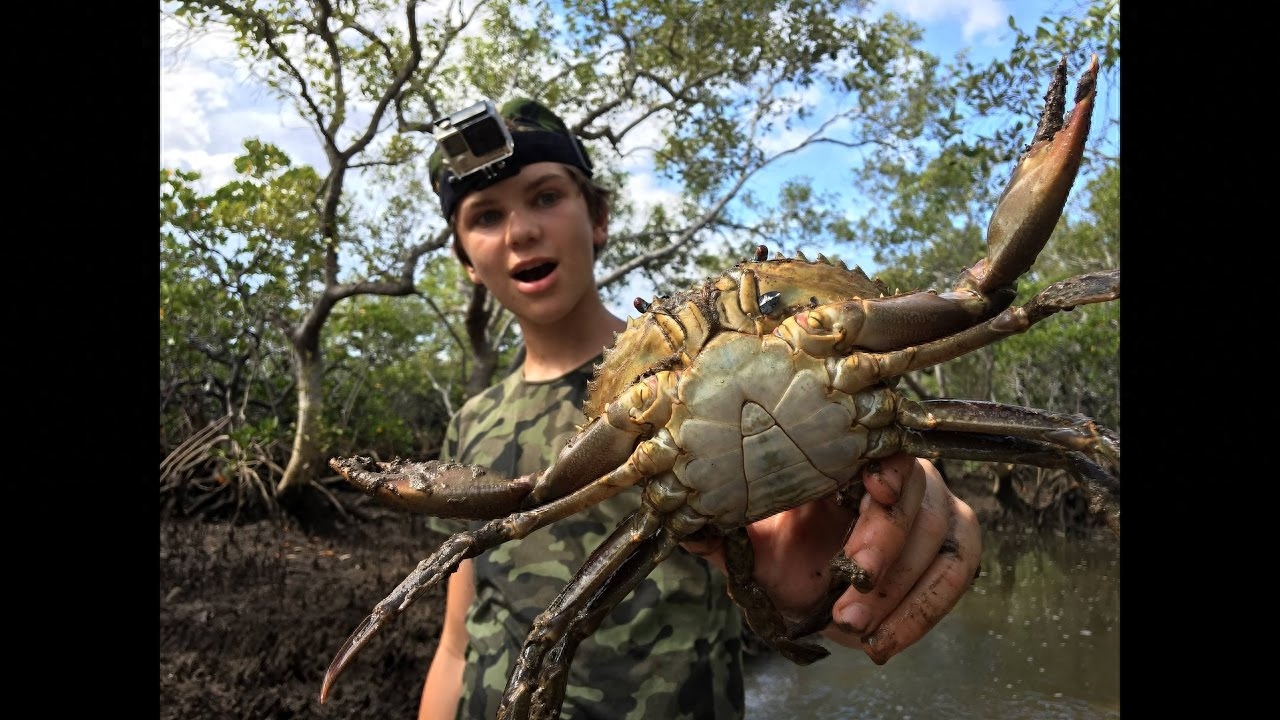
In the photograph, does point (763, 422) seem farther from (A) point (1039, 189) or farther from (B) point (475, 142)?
(B) point (475, 142)

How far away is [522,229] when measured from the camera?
2963mm

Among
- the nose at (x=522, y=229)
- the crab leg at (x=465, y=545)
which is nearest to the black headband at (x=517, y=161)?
the nose at (x=522, y=229)

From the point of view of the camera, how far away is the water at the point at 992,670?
380 inches

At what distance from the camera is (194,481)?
13039 millimetres

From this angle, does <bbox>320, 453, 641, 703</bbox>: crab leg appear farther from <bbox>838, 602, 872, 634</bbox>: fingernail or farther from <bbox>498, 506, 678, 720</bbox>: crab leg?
<bbox>838, 602, 872, 634</bbox>: fingernail

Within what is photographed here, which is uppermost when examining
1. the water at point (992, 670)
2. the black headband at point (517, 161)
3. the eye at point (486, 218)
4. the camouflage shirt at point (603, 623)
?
the black headband at point (517, 161)

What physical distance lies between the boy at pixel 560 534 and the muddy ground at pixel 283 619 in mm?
4828

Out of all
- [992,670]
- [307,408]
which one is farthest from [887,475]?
[307,408]

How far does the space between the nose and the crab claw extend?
60.8 inches

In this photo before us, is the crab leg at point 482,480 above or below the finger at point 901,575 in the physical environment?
above

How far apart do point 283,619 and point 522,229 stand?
312 inches

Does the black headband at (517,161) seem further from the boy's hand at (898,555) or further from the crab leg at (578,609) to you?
the boy's hand at (898,555)
